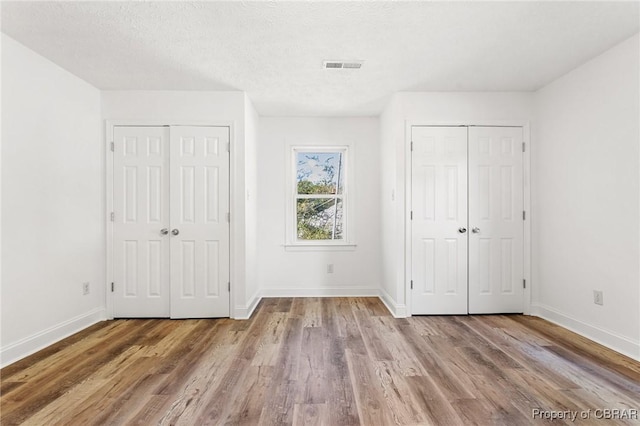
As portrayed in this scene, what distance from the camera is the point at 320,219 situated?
4805 millimetres

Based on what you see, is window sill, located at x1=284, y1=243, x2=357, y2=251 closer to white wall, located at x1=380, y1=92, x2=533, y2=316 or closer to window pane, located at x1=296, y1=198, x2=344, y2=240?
window pane, located at x1=296, y1=198, x2=344, y2=240

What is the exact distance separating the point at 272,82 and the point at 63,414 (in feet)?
10.2

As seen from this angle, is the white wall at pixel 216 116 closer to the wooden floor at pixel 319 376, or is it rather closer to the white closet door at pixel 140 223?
the white closet door at pixel 140 223

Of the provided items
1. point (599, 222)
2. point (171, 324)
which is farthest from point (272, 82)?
point (599, 222)

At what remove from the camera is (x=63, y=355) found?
2.69 meters

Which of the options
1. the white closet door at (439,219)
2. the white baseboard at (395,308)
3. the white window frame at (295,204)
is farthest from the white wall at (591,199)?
the white window frame at (295,204)

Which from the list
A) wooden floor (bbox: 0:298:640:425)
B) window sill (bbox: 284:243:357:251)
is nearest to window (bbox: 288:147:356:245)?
window sill (bbox: 284:243:357:251)

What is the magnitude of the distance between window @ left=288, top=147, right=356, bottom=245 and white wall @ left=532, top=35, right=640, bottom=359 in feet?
7.85

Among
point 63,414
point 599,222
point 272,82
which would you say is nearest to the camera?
point 63,414

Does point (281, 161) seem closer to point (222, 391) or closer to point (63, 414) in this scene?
point (222, 391)

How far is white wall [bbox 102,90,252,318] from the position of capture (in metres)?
3.67

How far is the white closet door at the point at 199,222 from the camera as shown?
3668 mm

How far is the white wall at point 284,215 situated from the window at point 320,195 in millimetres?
181

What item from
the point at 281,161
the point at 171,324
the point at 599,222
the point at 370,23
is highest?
the point at 370,23
